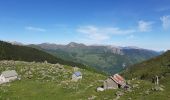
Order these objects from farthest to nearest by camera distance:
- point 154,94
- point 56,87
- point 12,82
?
point 12,82, point 56,87, point 154,94

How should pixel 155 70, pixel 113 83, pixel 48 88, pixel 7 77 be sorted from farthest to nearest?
pixel 155 70 → pixel 7 77 → pixel 48 88 → pixel 113 83

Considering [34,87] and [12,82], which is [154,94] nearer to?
[34,87]

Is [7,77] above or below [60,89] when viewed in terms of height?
above

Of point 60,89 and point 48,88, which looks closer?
point 60,89

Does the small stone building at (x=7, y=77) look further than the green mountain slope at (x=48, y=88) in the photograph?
Yes

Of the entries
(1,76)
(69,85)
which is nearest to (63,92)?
(69,85)

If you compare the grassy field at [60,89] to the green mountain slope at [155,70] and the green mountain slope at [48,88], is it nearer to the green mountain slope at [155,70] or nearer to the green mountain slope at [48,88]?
the green mountain slope at [48,88]

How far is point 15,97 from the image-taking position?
7994cm

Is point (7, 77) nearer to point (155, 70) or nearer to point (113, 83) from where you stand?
point (113, 83)

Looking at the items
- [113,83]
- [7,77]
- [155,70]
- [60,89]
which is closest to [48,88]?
[60,89]

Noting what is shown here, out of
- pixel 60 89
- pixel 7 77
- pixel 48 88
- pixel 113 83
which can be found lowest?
pixel 48 88

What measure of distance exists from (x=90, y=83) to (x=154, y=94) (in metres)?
27.4

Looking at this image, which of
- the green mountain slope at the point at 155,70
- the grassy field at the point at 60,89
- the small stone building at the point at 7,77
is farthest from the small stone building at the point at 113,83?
the small stone building at the point at 7,77

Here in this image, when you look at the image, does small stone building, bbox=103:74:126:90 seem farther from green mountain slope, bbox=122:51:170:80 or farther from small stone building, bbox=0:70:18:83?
small stone building, bbox=0:70:18:83
